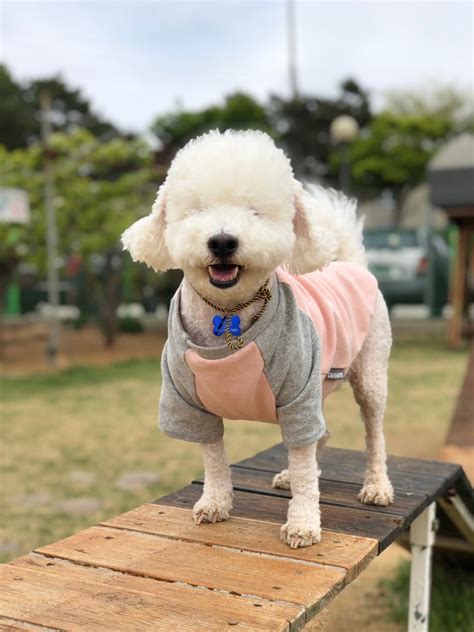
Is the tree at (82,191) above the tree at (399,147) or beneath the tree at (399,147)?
beneath

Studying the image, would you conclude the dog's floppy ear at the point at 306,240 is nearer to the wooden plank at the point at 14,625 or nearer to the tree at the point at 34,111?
the wooden plank at the point at 14,625

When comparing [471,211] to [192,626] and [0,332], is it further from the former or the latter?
[192,626]

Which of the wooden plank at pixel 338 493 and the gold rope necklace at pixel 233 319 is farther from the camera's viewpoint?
the wooden plank at pixel 338 493

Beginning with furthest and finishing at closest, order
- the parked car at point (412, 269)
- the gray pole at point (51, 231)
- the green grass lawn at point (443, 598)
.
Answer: the parked car at point (412, 269) → the gray pole at point (51, 231) → the green grass lawn at point (443, 598)

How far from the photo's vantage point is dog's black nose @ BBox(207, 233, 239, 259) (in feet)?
6.22

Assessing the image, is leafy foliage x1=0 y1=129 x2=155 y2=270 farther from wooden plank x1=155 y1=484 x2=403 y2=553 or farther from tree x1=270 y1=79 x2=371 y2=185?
tree x1=270 y1=79 x2=371 y2=185

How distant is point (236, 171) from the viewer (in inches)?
79.0

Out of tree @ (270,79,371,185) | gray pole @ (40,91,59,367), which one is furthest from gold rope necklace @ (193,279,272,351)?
tree @ (270,79,371,185)

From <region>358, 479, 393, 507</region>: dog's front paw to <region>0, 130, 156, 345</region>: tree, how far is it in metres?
8.48

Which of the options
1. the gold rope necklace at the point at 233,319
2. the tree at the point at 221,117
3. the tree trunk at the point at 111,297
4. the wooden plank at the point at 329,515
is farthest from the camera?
the tree at the point at 221,117

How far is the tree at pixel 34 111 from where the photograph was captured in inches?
1280

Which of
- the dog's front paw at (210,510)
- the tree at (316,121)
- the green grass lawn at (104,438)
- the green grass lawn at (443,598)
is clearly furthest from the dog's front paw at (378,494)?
the tree at (316,121)

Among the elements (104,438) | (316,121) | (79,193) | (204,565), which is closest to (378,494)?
(204,565)

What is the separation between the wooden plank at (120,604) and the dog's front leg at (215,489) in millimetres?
464
